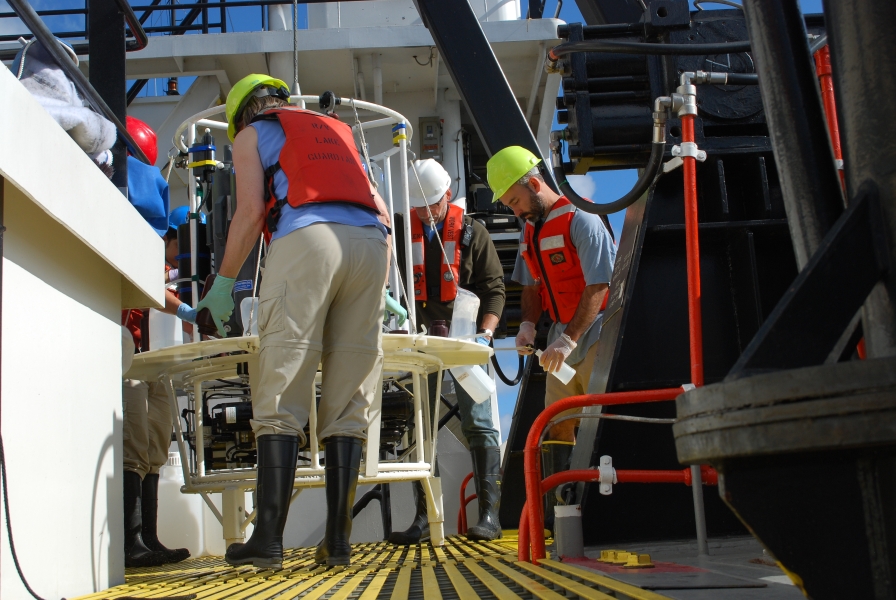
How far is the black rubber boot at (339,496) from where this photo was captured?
289 centimetres

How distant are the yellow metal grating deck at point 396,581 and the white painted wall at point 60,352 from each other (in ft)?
0.64

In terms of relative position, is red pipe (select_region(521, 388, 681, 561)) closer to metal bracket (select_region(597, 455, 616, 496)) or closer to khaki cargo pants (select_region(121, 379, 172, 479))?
metal bracket (select_region(597, 455, 616, 496))

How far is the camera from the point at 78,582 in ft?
7.56

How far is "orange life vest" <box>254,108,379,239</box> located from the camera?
300cm

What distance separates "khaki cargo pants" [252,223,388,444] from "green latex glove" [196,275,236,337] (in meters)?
0.27

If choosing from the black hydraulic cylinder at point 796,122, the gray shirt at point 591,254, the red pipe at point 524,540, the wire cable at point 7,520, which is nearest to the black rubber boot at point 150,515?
the red pipe at point 524,540

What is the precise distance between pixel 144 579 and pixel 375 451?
3.12 feet

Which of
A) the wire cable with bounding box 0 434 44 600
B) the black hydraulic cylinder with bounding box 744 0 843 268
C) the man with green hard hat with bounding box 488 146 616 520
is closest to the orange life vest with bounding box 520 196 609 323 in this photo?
the man with green hard hat with bounding box 488 146 616 520

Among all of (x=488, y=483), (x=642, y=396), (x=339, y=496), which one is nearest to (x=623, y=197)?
(x=642, y=396)

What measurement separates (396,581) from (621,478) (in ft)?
2.32

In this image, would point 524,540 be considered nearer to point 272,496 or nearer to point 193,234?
point 272,496

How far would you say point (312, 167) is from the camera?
9.91ft

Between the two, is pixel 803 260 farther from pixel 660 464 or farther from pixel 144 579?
pixel 144 579

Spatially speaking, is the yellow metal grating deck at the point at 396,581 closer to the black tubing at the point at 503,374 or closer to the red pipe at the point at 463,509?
the red pipe at the point at 463,509
